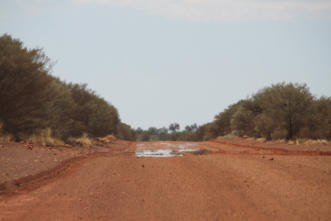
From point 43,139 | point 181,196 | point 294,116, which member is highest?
point 294,116

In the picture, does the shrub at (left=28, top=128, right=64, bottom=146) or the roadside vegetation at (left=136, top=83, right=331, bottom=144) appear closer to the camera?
the shrub at (left=28, top=128, right=64, bottom=146)

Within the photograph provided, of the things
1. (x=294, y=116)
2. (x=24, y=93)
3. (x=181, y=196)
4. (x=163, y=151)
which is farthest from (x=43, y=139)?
(x=294, y=116)

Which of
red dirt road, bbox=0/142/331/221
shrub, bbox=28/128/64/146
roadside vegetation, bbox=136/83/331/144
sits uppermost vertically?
roadside vegetation, bbox=136/83/331/144

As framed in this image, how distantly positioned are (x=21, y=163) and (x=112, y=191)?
5239 mm

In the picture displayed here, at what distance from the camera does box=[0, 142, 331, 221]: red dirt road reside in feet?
18.6

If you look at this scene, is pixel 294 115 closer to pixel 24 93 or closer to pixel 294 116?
pixel 294 116

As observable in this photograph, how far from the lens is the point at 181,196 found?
277 inches


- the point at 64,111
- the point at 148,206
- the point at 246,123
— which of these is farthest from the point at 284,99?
the point at 148,206

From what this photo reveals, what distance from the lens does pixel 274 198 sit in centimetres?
665

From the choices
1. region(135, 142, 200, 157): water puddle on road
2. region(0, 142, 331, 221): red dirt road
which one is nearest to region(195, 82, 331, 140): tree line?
region(135, 142, 200, 157): water puddle on road

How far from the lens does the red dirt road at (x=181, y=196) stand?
5676mm

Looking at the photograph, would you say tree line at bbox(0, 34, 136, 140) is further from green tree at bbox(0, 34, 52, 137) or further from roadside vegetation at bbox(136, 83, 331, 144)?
roadside vegetation at bbox(136, 83, 331, 144)

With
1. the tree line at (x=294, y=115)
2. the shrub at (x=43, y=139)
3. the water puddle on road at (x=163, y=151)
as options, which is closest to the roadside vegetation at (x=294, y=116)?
the tree line at (x=294, y=115)

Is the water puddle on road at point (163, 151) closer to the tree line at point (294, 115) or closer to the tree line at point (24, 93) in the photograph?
the tree line at point (24, 93)
